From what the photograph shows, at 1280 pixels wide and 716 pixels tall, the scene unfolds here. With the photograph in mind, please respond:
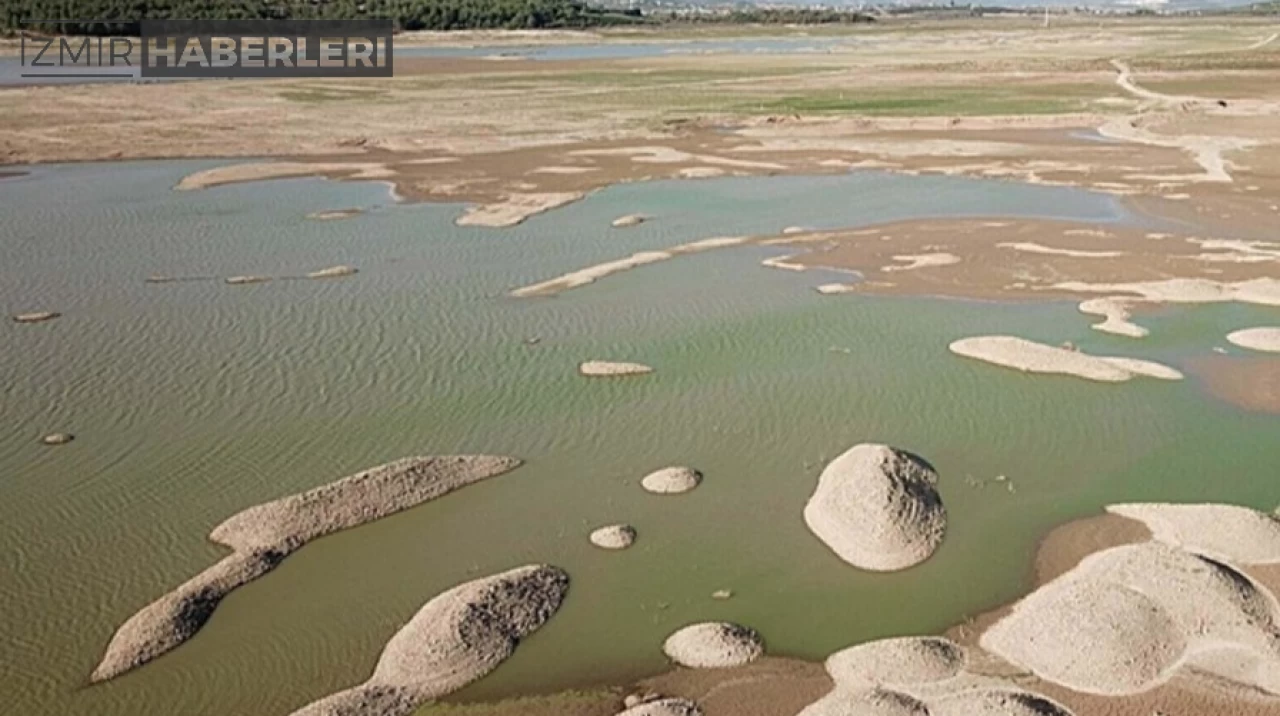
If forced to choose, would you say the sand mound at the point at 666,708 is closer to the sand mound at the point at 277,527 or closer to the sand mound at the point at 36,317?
the sand mound at the point at 277,527

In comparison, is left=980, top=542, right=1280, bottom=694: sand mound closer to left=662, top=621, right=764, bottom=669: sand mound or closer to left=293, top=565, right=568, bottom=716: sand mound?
left=662, top=621, right=764, bottom=669: sand mound

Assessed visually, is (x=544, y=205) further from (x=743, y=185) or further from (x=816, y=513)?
(x=816, y=513)

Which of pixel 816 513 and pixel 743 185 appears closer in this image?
pixel 816 513

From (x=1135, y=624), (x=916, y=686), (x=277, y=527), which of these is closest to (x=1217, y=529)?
(x=1135, y=624)

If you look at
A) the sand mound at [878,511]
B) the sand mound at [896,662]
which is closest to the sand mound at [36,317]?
the sand mound at [878,511]

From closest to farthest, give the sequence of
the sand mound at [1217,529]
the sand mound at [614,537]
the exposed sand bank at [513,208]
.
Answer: the sand mound at [1217,529], the sand mound at [614,537], the exposed sand bank at [513,208]

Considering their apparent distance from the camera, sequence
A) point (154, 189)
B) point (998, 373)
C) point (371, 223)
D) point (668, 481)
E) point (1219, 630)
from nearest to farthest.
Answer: point (1219, 630) → point (668, 481) → point (998, 373) → point (371, 223) → point (154, 189)

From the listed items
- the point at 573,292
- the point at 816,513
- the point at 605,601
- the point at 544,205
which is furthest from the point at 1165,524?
the point at 544,205

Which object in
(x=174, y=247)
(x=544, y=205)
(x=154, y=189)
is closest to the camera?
(x=174, y=247)
